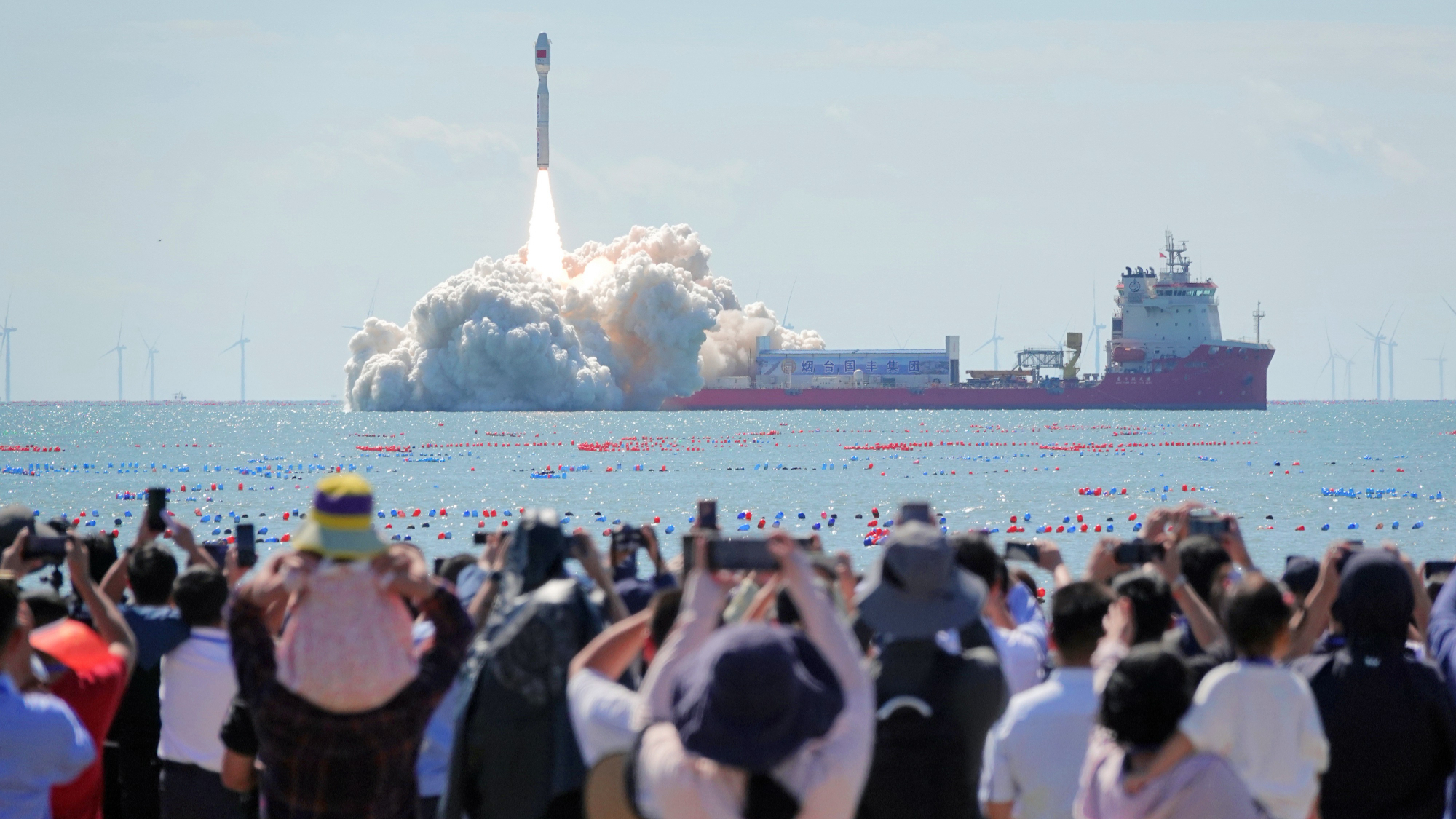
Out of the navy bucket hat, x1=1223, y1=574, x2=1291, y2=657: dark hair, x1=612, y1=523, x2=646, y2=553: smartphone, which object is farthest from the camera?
x1=612, y1=523, x2=646, y2=553: smartphone

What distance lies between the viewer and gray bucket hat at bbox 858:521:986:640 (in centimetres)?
514

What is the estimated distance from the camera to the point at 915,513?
6.16 m

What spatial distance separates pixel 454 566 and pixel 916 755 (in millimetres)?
3201

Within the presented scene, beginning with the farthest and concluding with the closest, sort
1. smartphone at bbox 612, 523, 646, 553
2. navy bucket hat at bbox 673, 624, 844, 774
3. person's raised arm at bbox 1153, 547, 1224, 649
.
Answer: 1. smartphone at bbox 612, 523, 646, 553
2. person's raised arm at bbox 1153, 547, 1224, 649
3. navy bucket hat at bbox 673, 624, 844, 774

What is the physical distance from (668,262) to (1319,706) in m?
114

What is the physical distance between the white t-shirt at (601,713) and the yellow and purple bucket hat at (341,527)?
0.82 meters

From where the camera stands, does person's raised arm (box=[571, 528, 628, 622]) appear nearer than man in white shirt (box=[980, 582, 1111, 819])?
No

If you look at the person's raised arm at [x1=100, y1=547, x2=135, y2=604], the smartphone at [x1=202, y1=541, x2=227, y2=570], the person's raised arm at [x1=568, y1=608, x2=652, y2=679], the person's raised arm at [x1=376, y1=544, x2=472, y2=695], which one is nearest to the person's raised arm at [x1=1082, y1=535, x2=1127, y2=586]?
the person's raised arm at [x1=568, y1=608, x2=652, y2=679]

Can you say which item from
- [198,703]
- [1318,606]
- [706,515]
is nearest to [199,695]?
[198,703]

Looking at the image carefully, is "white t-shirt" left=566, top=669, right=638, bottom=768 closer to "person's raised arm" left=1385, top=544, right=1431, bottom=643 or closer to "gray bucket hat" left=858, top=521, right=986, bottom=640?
"gray bucket hat" left=858, top=521, right=986, bottom=640

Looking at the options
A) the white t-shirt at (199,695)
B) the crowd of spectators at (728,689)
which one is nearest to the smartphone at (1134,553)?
the crowd of spectators at (728,689)

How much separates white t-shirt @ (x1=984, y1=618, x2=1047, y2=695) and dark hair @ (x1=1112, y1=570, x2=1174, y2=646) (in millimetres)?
549

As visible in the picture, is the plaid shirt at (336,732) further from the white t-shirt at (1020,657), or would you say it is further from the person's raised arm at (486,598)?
the white t-shirt at (1020,657)

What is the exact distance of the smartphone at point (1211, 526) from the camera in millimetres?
6922
